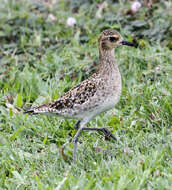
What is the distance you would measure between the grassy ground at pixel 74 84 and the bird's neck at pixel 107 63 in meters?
0.89

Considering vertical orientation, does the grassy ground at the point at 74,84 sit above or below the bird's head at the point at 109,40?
below

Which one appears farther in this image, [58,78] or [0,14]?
[0,14]

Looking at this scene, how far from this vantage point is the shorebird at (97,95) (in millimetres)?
6105

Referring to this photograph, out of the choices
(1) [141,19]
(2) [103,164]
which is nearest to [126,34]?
(1) [141,19]

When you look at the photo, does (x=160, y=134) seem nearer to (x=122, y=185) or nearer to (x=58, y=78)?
(x=122, y=185)

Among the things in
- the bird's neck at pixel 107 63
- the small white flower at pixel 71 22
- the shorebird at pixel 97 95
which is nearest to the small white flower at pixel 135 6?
the small white flower at pixel 71 22

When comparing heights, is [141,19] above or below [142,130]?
above

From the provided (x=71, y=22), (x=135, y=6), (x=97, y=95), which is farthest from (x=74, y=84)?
(x=135, y=6)

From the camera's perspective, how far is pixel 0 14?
1025cm

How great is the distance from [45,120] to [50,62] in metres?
1.84

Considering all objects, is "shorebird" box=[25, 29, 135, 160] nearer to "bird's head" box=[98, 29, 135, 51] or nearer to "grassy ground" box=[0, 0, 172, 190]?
"bird's head" box=[98, 29, 135, 51]

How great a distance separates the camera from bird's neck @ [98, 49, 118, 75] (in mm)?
6352

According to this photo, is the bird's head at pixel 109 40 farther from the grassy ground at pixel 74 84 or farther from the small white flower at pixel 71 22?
the small white flower at pixel 71 22

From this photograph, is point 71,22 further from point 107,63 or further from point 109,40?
point 107,63
